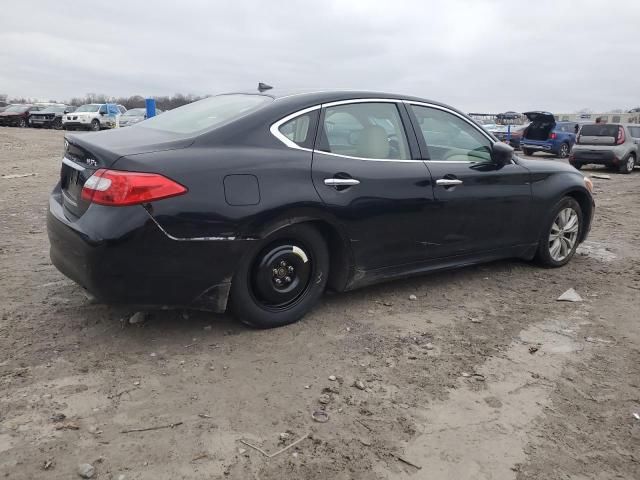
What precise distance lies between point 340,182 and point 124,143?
1.39m

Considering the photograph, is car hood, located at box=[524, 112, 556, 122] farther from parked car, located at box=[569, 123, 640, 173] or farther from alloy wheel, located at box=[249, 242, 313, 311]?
alloy wheel, located at box=[249, 242, 313, 311]

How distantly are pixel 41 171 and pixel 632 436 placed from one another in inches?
458

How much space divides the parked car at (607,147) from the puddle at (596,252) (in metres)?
11.3

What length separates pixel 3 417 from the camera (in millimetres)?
2564

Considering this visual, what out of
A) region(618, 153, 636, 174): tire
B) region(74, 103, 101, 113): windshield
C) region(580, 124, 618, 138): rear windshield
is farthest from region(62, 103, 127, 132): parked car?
region(618, 153, 636, 174): tire

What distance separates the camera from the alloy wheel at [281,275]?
11.5 feet

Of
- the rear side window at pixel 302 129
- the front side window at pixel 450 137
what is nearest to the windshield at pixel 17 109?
the front side window at pixel 450 137

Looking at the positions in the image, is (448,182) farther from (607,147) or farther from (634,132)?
(634,132)

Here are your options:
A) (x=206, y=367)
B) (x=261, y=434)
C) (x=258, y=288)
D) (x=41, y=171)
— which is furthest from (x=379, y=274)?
(x=41, y=171)

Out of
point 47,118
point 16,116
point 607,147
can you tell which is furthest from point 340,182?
point 16,116

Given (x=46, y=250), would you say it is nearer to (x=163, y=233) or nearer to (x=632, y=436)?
(x=163, y=233)

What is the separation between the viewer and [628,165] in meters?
16.6

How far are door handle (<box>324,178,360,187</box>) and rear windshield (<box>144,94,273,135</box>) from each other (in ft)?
2.25

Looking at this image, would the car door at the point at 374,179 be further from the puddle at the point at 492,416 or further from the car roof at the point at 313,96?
the puddle at the point at 492,416
